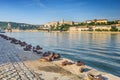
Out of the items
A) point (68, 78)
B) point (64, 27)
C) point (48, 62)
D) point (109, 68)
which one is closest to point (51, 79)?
point (68, 78)

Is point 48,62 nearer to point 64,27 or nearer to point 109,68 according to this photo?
point 109,68

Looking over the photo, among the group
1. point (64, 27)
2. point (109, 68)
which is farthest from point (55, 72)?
point (64, 27)

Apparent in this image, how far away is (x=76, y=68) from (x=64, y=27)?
185575 millimetres

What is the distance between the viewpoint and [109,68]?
52.4 feet

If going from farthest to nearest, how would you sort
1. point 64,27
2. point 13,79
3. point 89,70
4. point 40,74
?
1. point 64,27
2. point 89,70
3. point 40,74
4. point 13,79

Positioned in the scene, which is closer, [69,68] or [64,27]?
[69,68]

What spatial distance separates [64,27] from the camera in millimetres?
198000

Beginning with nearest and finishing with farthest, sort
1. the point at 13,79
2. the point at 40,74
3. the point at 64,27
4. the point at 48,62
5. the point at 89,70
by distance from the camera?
the point at 13,79, the point at 40,74, the point at 89,70, the point at 48,62, the point at 64,27

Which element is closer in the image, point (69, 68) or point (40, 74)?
point (40, 74)

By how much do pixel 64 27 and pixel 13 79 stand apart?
188868mm

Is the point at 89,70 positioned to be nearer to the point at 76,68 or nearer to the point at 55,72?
the point at 76,68

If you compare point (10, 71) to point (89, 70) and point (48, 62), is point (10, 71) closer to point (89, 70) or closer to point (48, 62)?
point (48, 62)

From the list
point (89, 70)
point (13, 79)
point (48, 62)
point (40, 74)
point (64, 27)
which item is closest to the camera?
point (13, 79)

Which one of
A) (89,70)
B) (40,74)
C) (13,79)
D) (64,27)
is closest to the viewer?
(13,79)
